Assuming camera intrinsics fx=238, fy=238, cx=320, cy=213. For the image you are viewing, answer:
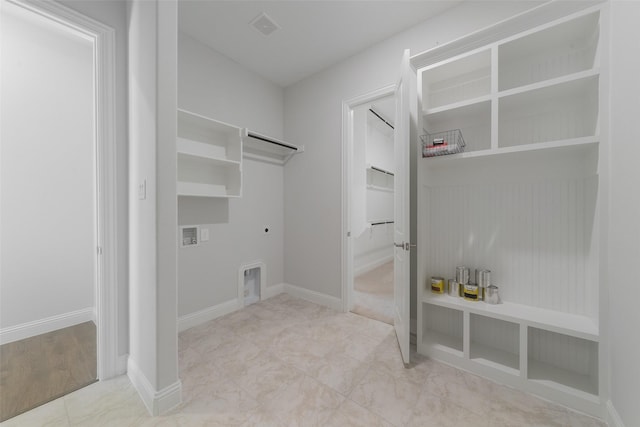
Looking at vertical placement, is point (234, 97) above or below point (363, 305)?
above

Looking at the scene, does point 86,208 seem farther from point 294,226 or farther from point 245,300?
point 294,226

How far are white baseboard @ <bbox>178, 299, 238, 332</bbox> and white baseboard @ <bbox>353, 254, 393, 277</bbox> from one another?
6.61 feet

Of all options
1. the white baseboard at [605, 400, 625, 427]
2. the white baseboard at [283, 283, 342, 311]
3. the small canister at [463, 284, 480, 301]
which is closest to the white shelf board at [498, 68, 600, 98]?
the small canister at [463, 284, 480, 301]

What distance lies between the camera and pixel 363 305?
9.35ft

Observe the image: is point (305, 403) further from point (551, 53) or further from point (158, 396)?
point (551, 53)

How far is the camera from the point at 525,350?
4.85 feet

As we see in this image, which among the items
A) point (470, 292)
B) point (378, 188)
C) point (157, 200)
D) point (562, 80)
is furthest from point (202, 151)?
point (378, 188)

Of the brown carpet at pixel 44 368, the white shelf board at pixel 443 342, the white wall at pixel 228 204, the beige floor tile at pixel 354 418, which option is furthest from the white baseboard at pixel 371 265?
the brown carpet at pixel 44 368

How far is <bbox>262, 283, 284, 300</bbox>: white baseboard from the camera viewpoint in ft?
9.84

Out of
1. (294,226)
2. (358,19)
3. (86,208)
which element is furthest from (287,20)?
(86,208)

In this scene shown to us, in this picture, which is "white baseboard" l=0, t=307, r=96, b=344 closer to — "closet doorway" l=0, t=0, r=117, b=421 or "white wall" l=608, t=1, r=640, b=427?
"closet doorway" l=0, t=0, r=117, b=421

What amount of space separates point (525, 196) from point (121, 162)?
2.83m

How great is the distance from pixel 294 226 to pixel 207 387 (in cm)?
191

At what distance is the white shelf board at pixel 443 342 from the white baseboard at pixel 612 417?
68cm
